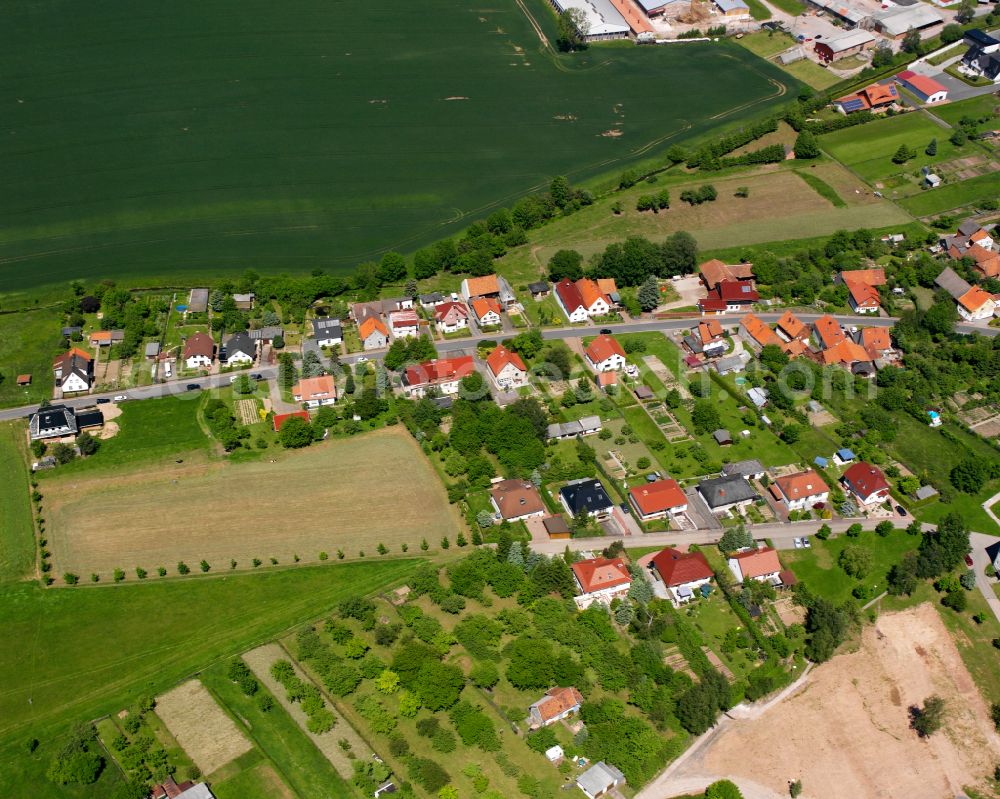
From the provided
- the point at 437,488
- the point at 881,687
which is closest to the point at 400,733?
the point at 437,488

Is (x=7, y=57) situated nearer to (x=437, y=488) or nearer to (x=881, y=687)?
(x=437, y=488)

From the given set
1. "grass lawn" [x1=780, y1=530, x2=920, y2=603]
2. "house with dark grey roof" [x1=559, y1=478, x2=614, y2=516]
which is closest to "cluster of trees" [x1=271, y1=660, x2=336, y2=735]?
"house with dark grey roof" [x1=559, y1=478, x2=614, y2=516]

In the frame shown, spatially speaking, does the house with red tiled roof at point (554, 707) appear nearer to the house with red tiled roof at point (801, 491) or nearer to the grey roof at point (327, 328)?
the house with red tiled roof at point (801, 491)

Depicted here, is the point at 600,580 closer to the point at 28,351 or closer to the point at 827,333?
the point at 827,333

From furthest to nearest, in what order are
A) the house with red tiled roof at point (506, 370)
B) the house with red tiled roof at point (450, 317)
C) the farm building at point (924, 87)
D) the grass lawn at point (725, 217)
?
the farm building at point (924, 87)
the grass lawn at point (725, 217)
the house with red tiled roof at point (450, 317)
the house with red tiled roof at point (506, 370)

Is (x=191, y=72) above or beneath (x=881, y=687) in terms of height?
above

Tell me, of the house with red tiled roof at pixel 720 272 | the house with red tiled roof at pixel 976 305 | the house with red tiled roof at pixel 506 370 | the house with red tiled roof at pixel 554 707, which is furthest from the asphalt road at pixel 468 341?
the house with red tiled roof at pixel 554 707
